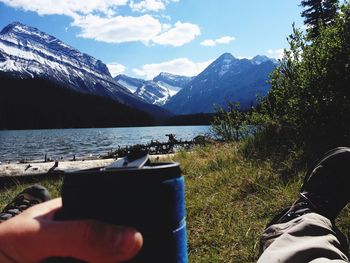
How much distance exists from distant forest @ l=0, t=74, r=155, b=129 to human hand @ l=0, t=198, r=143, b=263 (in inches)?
6280

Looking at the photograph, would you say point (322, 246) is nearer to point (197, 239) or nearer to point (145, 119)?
point (197, 239)

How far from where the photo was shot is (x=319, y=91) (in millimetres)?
6070

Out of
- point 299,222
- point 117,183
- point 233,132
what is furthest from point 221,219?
point 233,132

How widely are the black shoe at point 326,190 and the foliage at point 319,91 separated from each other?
1958 mm

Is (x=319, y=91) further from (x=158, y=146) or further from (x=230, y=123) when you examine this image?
(x=158, y=146)

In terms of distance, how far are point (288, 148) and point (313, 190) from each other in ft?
10.0

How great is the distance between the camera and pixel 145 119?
553 ft

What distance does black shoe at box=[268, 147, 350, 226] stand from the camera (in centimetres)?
290

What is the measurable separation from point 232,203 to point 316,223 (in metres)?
1.86

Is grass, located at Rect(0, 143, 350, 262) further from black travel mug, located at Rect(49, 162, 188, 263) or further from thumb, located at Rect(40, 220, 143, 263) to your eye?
thumb, located at Rect(40, 220, 143, 263)

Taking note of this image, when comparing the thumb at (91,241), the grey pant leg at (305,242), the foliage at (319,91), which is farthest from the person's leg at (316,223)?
the foliage at (319,91)

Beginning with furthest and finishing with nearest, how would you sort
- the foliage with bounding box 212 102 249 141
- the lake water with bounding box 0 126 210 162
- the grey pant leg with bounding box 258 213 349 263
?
the lake water with bounding box 0 126 210 162
the foliage with bounding box 212 102 249 141
the grey pant leg with bounding box 258 213 349 263

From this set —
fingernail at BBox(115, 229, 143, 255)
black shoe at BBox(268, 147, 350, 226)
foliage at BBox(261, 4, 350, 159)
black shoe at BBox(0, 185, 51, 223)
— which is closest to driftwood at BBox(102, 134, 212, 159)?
fingernail at BBox(115, 229, 143, 255)

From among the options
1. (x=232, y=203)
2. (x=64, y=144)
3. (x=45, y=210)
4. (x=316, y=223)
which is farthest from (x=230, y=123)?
(x=64, y=144)
